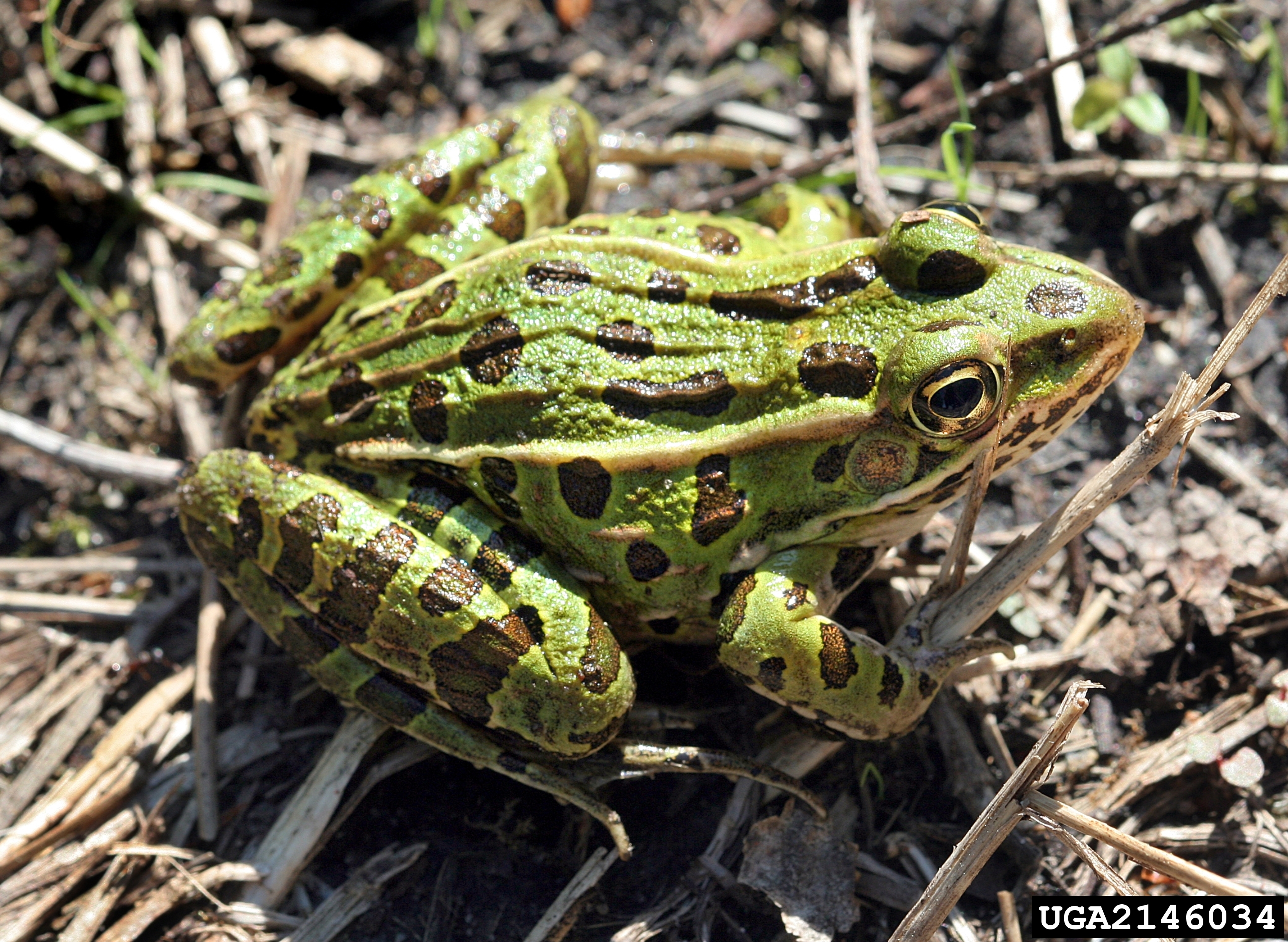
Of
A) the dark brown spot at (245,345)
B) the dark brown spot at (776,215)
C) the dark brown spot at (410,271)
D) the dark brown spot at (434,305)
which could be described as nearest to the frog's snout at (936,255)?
the dark brown spot at (776,215)

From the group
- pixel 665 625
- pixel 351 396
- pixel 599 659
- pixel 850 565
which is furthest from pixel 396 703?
pixel 850 565

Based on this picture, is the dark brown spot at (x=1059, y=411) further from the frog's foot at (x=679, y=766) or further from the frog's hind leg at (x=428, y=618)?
the frog's hind leg at (x=428, y=618)

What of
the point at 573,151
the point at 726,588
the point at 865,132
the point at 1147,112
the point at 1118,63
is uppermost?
the point at 1118,63

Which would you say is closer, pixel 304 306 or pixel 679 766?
pixel 679 766

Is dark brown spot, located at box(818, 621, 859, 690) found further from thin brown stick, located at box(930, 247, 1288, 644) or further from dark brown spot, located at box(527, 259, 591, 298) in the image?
dark brown spot, located at box(527, 259, 591, 298)

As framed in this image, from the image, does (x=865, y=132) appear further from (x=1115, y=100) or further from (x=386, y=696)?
(x=386, y=696)

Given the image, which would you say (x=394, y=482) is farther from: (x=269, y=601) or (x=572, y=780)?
(x=572, y=780)

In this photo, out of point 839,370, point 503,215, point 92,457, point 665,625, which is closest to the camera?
point 839,370
